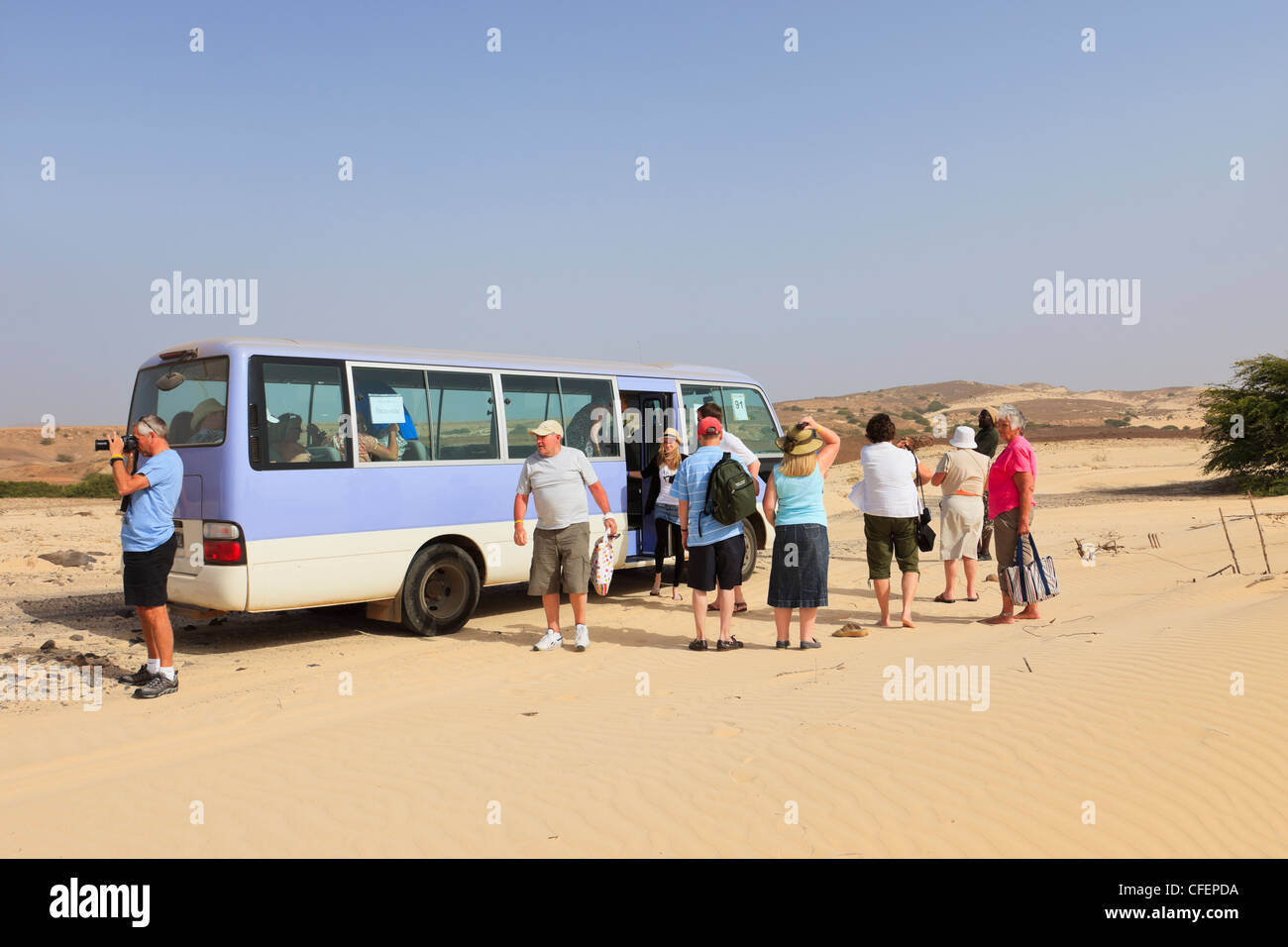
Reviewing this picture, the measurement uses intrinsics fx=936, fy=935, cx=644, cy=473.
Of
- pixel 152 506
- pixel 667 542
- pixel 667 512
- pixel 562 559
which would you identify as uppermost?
pixel 152 506

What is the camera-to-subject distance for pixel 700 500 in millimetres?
8477

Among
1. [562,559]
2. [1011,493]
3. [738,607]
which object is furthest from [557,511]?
[1011,493]

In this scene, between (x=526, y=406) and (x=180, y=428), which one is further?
(x=526, y=406)

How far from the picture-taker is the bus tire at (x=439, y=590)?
932cm

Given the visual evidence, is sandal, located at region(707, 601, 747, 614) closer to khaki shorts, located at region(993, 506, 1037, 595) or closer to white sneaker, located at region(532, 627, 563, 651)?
white sneaker, located at region(532, 627, 563, 651)

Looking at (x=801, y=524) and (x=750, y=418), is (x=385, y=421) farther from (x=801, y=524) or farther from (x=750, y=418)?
(x=750, y=418)

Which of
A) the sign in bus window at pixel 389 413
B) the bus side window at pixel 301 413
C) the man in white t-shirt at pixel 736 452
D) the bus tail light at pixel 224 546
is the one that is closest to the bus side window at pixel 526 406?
the sign in bus window at pixel 389 413

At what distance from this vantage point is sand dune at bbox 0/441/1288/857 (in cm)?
432

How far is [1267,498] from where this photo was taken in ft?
69.2

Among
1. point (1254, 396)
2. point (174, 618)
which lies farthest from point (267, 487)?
point (1254, 396)

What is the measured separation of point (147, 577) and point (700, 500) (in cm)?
452

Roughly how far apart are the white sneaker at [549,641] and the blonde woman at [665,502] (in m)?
2.44

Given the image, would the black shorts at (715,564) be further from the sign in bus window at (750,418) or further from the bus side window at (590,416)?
the sign in bus window at (750,418)
